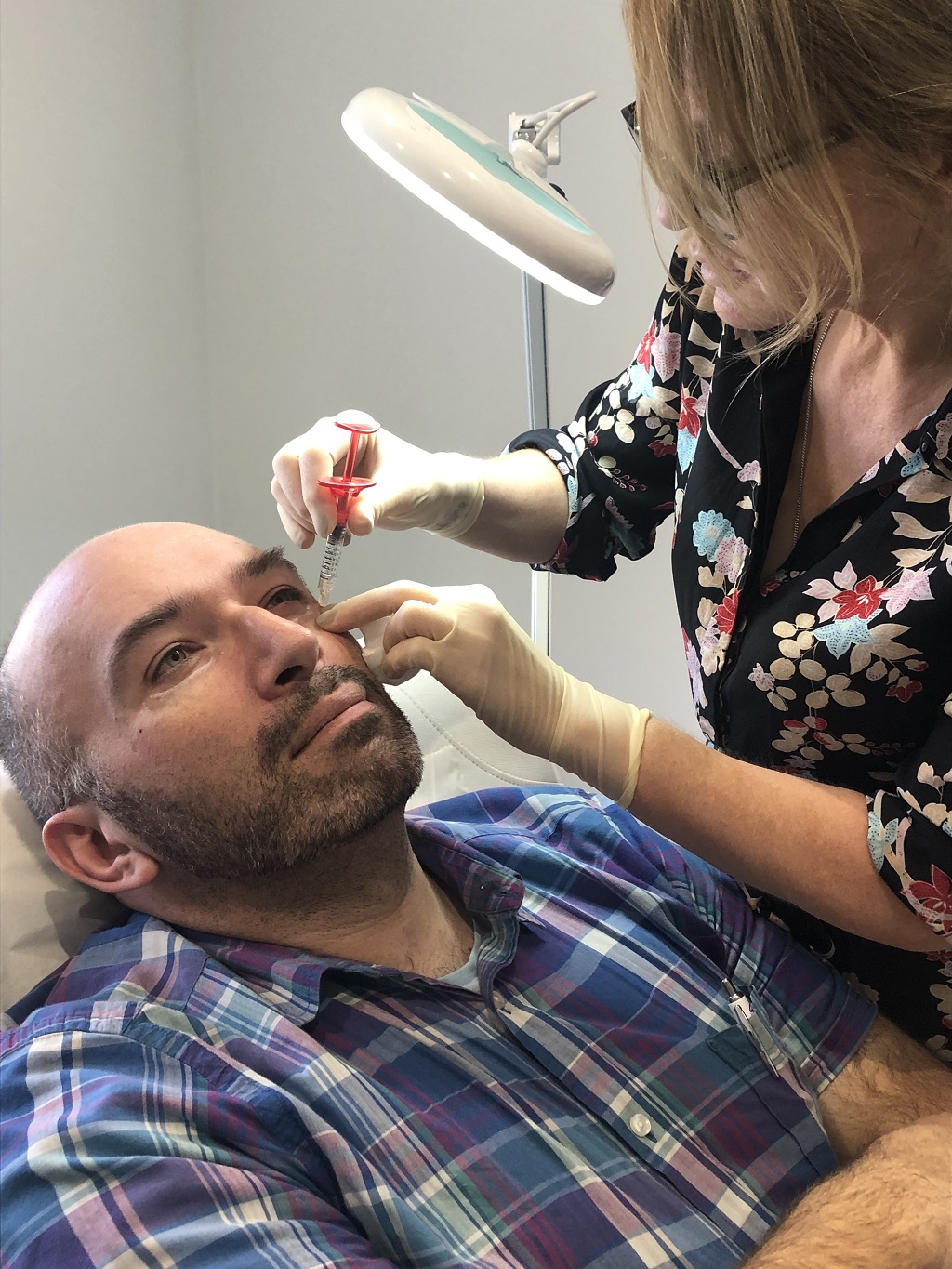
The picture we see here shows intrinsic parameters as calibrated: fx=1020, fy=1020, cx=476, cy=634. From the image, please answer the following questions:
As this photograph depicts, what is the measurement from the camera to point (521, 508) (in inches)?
58.4

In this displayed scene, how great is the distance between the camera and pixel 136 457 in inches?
99.8

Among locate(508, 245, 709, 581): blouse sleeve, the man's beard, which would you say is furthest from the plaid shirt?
locate(508, 245, 709, 581): blouse sleeve

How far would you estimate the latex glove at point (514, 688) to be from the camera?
3.68ft

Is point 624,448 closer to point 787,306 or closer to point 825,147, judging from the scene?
point 787,306

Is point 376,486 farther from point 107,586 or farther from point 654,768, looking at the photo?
point 654,768

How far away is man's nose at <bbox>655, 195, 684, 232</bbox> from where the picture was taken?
95 centimetres

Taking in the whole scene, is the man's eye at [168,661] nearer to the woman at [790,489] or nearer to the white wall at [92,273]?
the woman at [790,489]

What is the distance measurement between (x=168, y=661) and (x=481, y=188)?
63 centimetres

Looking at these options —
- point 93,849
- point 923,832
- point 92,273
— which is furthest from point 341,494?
point 92,273

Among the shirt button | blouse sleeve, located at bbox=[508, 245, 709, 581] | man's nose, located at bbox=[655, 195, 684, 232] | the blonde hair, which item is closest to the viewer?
the blonde hair

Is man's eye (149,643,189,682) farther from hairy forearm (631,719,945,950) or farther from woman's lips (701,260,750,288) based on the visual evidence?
woman's lips (701,260,750,288)

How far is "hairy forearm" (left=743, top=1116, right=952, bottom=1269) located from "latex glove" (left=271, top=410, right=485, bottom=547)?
2.84ft

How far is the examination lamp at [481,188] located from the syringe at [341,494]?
1.01ft

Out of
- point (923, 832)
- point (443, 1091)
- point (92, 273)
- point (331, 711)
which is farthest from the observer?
point (92, 273)
